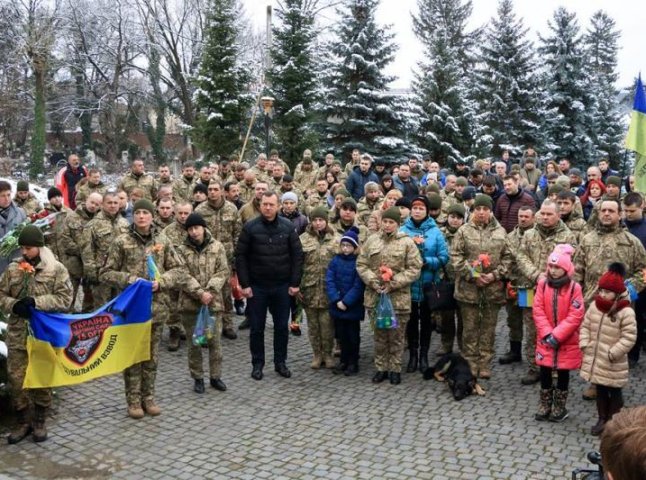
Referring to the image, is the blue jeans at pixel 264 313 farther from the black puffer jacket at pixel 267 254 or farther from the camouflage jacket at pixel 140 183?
the camouflage jacket at pixel 140 183

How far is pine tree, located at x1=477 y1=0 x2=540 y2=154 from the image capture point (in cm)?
3269

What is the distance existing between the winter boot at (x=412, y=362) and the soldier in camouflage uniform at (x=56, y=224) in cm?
550

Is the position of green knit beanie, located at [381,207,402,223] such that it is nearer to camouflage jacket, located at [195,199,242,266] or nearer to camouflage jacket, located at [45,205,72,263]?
camouflage jacket, located at [195,199,242,266]

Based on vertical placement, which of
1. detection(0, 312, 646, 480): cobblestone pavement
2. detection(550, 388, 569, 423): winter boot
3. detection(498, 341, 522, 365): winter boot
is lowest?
detection(0, 312, 646, 480): cobblestone pavement

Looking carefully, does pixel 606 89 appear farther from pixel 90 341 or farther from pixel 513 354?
pixel 90 341

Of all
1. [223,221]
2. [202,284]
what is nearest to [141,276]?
[202,284]

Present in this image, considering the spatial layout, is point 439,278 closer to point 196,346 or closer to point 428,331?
point 428,331

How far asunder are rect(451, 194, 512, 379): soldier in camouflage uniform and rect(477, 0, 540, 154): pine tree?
82.5 ft

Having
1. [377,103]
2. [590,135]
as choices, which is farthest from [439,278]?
[590,135]

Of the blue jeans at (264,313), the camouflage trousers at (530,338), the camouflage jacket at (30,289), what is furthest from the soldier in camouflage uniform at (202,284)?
the camouflage trousers at (530,338)

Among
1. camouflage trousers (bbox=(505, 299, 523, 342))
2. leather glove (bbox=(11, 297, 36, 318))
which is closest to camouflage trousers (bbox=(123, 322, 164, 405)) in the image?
leather glove (bbox=(11, 297, 36, 318))

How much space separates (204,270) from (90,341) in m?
1.66

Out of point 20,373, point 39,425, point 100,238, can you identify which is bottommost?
point 39,425

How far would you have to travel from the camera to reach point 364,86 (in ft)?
85.6
